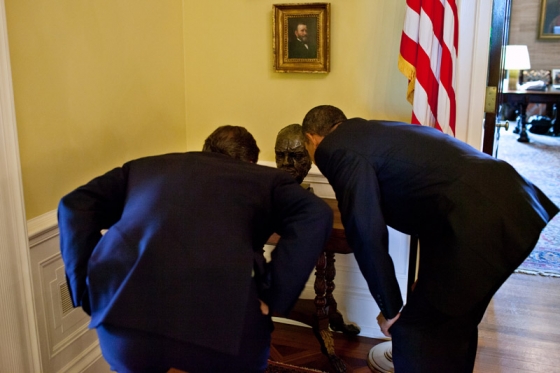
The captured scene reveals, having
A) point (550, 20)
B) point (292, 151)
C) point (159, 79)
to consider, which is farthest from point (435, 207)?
point (550, 20)

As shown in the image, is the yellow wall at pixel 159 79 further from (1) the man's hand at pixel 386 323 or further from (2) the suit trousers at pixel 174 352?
A: (1) the man's hand at pixel 386 323

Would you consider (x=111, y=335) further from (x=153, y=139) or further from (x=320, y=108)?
(x=153, y=139)

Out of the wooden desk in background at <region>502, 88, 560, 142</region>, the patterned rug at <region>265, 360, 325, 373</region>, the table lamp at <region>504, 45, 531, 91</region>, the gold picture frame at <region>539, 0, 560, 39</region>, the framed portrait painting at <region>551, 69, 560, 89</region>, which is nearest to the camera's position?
the patterned rug at <region>265, 360, 325, 373</region>

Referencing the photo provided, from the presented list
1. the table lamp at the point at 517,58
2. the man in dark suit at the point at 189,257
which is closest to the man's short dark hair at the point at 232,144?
the man in dark suit at the point at 189,257

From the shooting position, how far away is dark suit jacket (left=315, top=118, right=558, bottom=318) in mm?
1733

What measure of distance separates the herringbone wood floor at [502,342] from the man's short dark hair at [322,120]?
122 cm

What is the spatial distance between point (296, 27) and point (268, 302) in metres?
1.72

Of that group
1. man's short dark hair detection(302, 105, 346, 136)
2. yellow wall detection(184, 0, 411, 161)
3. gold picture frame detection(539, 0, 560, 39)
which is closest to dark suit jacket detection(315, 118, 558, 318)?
man's short dark hair detection(302, 105, 346, 136)

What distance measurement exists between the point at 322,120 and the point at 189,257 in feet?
3.03

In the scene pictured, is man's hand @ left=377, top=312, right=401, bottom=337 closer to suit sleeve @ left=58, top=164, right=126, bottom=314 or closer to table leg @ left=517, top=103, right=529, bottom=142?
suit sleeve @ left=58, top=164, right=126, bottom=314

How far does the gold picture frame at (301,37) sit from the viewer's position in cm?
278

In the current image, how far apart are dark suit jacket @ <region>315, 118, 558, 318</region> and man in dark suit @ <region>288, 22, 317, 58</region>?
3.20 feet

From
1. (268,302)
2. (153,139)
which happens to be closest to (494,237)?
(268,302)

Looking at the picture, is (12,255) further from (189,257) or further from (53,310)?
(189,257)
